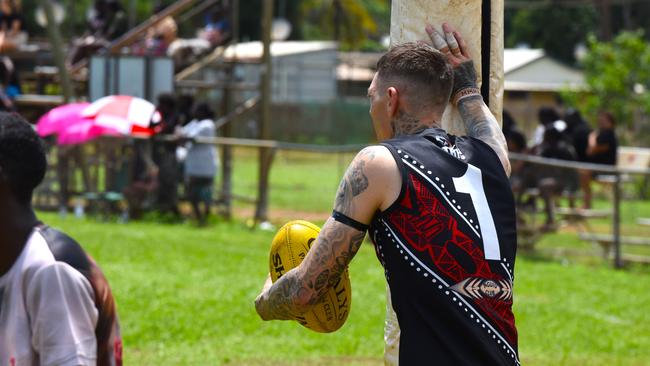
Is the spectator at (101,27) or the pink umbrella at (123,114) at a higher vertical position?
the spectator at (101,27)

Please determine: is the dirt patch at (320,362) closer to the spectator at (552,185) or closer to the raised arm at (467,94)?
the raised arm at (467,94)

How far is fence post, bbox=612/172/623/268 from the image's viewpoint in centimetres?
1496

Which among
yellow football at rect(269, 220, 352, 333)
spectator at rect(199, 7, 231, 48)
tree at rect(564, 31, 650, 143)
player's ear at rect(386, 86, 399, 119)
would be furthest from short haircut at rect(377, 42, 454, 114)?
tree at rect(564, 31, 650, 143)

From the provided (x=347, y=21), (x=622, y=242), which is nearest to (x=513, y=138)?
(x=622, y=242)

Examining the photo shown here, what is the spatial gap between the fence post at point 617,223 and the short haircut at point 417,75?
37.9 ft

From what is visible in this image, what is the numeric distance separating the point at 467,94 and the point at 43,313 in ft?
5.93

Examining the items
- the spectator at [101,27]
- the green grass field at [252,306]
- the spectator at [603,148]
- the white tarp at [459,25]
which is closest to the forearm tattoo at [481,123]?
the white tarp at [459,25]

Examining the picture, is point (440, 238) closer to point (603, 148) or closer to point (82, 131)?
point (82, 131)

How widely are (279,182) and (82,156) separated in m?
8.84

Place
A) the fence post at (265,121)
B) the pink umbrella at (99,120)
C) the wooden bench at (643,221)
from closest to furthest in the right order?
the wooden bench at (643,221) < the pink umbrella at (99,120) < the fence post at (265,121)

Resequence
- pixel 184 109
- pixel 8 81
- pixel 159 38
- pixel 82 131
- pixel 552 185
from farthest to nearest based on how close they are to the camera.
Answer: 1. pixel 159 38
2. pixel 8 81
3. pixel 184 109
4. pixel 82 131
5. pixel 552 185

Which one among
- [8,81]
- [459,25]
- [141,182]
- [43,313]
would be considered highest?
[459,25]

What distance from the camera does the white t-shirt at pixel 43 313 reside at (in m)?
3.38

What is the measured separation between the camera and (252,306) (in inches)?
422
